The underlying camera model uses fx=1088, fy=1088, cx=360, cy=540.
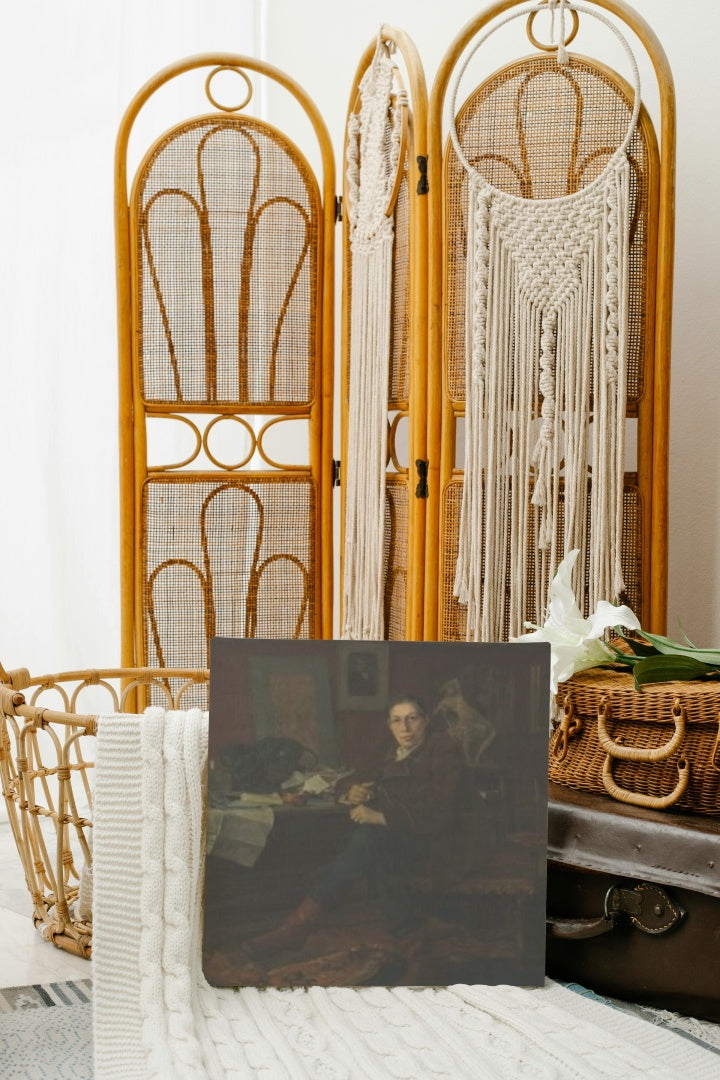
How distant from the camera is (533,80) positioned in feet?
4.19

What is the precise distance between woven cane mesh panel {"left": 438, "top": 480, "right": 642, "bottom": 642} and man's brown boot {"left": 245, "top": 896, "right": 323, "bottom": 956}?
53 centimetres

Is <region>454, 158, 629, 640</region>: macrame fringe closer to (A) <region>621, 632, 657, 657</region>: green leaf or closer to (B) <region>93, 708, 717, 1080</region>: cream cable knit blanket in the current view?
(A) <region>621, 632, 657, 657</region>: green leaf

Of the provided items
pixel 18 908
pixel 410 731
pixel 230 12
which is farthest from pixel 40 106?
pixel 410 731

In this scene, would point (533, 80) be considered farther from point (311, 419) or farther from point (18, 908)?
point (18, 908)

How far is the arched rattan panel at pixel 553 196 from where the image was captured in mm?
1255

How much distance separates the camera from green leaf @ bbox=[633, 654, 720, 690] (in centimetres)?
94

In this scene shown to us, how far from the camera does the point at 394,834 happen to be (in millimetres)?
822

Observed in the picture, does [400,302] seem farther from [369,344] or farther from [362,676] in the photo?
[362,676]

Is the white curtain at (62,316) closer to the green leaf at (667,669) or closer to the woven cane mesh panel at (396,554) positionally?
the woven cane mesh panel at (396,554)

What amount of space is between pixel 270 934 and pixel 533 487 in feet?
2.19

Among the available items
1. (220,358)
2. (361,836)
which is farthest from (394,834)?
(220,358)

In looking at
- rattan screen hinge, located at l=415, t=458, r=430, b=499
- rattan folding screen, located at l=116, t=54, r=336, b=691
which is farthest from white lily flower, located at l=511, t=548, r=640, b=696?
rattan folding screen, located at l=116, t=54, r=336, b=691

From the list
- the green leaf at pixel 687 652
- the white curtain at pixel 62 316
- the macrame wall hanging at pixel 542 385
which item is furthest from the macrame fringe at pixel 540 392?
the white curtain at pixel 62 316

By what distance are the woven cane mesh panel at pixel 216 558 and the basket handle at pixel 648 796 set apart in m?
0.72
